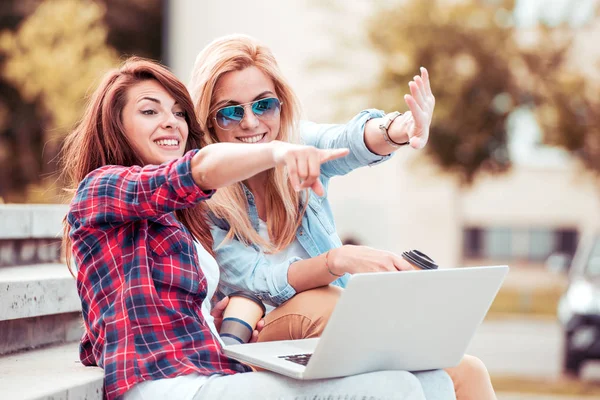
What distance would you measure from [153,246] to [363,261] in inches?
24.3

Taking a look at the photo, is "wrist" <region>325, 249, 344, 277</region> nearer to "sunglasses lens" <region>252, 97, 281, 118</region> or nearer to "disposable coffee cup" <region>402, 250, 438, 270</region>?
"disposable coffee cup" <region>402, 250, 438, 270</region>

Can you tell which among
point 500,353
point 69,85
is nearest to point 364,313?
point 500,353

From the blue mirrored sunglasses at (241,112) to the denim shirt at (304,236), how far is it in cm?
24

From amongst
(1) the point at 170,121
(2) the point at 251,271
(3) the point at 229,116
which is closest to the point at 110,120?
(1) the point at 170,121

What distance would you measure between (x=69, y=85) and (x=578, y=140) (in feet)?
26.1

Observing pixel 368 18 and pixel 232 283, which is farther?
pixel 368 18

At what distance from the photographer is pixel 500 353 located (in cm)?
1084

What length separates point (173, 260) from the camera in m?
2.50

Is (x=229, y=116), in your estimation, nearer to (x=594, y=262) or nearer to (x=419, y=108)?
(x=419, y=108)

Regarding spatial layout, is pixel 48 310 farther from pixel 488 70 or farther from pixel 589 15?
pixel 589 15

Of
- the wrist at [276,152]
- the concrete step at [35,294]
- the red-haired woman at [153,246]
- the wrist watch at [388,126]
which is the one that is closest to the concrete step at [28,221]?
the concrete step at [35,294]

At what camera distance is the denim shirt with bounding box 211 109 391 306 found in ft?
9.82

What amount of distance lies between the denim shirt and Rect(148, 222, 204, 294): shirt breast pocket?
1.54ft

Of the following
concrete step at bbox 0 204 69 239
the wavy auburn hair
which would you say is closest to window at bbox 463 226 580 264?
concrete step at bbox 0 204 69 239
